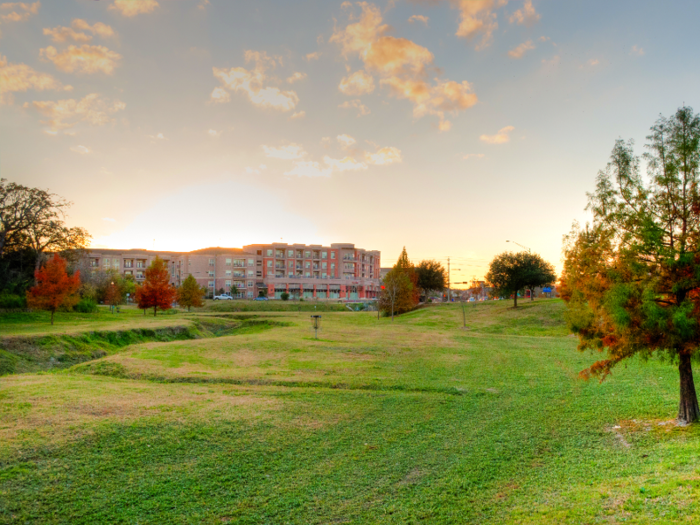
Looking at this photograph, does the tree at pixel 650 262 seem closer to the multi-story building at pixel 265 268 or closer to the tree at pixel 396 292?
the tree at pixel 396 292

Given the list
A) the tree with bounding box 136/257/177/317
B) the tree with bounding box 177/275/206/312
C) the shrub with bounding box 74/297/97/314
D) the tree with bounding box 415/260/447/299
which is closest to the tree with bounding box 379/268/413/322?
the tree with bounding box 415/260/447/299

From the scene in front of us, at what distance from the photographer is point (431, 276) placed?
86.5 metres

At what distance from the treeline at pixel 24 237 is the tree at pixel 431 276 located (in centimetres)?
5845

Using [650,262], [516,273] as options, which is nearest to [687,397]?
[650,262]

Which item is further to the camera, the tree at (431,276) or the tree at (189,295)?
the tree at (431,276)

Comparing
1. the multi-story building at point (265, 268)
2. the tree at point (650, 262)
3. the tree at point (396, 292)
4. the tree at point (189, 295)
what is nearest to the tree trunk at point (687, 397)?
the tree at point (650, 262)

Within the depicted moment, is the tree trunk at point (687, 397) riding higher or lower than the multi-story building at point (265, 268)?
lower

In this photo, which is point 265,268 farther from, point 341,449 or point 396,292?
point 341,449

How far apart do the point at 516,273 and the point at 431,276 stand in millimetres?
26454

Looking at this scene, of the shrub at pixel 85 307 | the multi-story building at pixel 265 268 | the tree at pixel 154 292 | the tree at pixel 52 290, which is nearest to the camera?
the tree at pixel 52 290

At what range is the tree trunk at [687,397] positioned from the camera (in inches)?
400

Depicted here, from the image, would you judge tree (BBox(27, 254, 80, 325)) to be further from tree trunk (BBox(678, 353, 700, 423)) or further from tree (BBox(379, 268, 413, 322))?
tree trunk (BBox(678, 353, 700, 423))

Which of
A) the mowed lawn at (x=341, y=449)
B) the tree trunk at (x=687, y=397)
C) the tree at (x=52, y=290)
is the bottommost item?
the mowed lawn at (x=341, y=449)

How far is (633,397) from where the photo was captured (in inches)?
535
